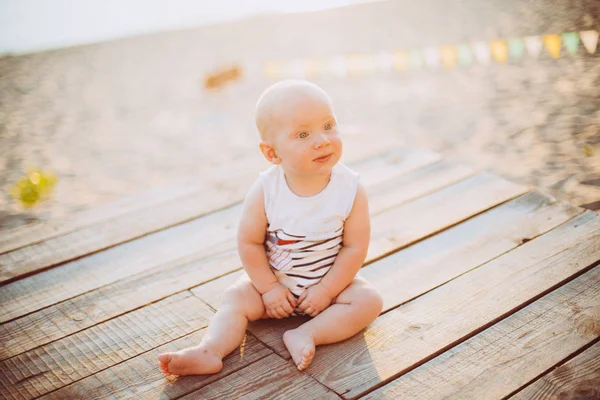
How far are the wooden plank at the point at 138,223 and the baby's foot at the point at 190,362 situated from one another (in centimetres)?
115

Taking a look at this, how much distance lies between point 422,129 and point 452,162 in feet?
6.23

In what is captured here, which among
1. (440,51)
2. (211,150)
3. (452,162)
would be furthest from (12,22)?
(452,162)

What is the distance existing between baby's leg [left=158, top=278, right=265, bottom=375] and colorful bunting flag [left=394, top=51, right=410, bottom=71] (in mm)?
5443

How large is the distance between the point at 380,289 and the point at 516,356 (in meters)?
0.67

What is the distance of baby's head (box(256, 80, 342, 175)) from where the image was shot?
202 cm

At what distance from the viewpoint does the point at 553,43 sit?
5285 millimetres

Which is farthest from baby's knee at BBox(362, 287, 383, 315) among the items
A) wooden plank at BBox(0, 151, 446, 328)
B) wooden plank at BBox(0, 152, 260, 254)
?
wooden plank at BBox(0, 152, 260, 254)

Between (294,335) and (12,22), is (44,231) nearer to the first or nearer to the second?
(294,335)

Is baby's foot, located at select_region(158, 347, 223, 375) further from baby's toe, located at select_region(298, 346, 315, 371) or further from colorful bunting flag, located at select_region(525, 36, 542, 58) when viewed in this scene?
colorful bunting flag, located at select_region(525, 36, 542, 58)

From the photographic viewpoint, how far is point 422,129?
5.54 m

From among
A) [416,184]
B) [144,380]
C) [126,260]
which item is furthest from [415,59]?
[144,380]

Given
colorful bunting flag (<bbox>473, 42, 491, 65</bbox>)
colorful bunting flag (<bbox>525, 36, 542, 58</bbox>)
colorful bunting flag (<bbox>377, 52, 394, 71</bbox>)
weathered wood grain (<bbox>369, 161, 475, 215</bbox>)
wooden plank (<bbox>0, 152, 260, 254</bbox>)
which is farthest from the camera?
colorful bunting flag (<bbox>377, 52, 394, 71</bbox>)

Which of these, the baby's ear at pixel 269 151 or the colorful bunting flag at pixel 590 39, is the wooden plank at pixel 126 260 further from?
the colorful bunting flag at pixel 590 39

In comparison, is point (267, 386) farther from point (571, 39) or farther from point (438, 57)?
point (438, 57)
